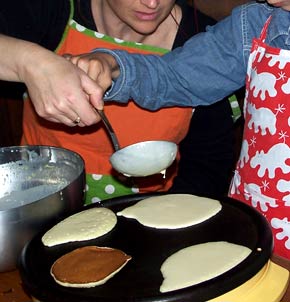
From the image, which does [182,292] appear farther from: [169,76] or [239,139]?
[239,139]

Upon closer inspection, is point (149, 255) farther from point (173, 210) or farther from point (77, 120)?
point (77, 120)

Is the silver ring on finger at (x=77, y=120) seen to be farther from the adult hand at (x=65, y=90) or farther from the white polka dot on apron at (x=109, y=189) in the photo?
the white polka dot on apron at (x=109, y=189)

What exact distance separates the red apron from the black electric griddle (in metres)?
0.15

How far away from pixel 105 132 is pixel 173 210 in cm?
54

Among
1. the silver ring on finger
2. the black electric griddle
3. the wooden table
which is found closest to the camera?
the black electric griddle

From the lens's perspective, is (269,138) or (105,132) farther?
(105,132)

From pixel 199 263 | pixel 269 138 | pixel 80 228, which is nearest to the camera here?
pixel 199 263

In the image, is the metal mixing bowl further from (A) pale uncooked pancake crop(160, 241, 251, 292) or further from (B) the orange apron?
(B) the orange apron

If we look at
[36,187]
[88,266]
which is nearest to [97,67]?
[36,187]

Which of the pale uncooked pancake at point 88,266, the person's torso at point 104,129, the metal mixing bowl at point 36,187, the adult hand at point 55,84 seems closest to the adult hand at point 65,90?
the adult hand at point 55,84

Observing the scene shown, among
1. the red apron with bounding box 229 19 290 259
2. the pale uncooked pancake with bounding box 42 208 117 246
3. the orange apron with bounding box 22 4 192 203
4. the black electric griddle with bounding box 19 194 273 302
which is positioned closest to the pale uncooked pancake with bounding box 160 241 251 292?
the black electric griddle with bounding box 19 194 273 302

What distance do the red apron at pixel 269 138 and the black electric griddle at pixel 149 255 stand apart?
0.48 feet

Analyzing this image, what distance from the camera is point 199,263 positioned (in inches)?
34.8

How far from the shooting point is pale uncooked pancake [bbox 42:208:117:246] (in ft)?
3.23
